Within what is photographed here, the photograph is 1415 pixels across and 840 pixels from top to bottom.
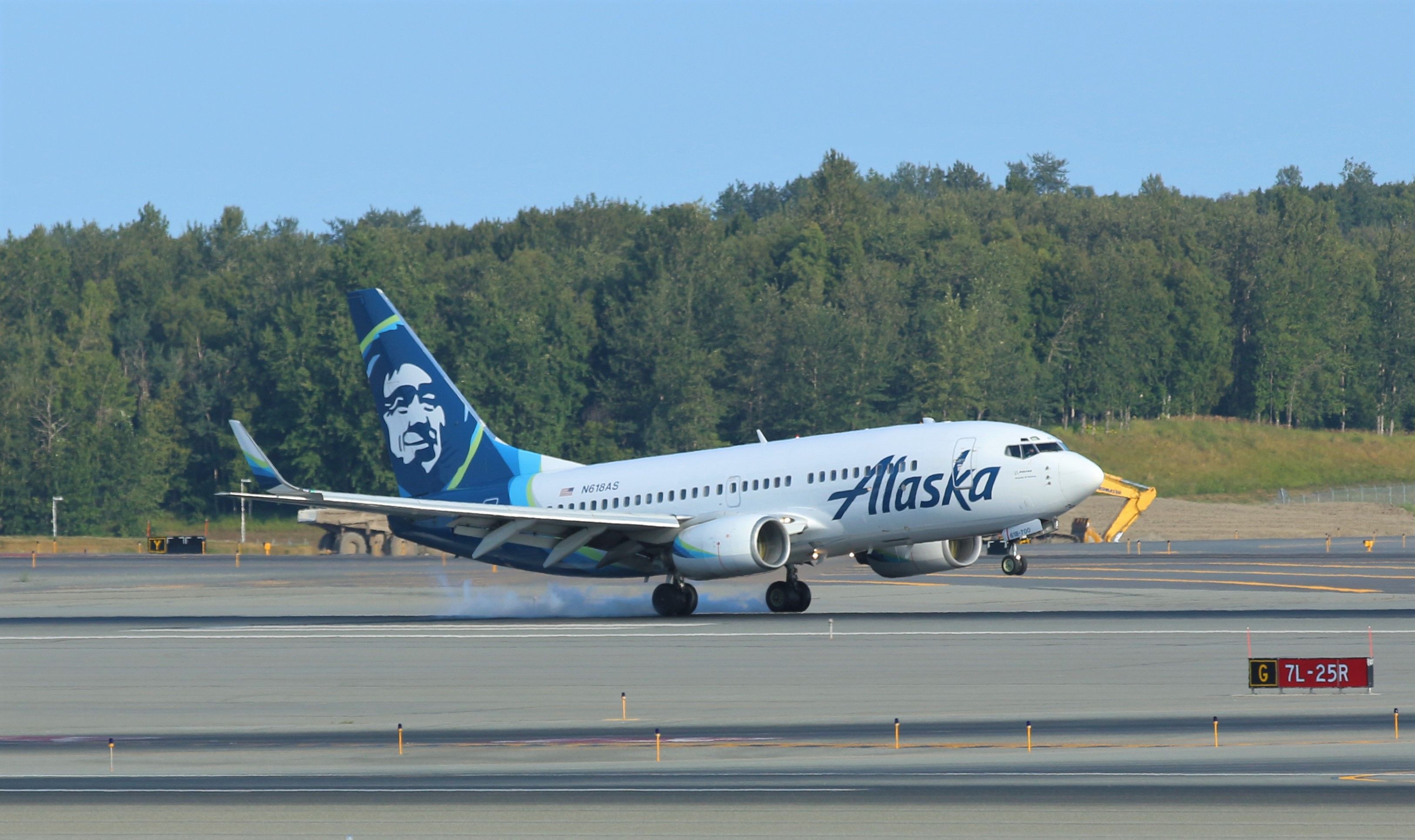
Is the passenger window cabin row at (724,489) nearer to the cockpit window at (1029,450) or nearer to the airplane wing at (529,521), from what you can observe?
the airplane wing at (529,521)

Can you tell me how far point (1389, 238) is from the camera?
167 meters

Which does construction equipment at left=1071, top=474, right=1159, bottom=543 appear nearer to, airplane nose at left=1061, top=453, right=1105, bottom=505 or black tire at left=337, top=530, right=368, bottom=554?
black tire at left=337, top=530, right=368, bottom=554

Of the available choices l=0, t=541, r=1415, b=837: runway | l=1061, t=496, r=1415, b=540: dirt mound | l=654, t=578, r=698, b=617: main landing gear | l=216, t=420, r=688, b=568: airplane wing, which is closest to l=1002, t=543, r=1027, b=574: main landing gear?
l=0, t=541, r=1415, b=837: runway

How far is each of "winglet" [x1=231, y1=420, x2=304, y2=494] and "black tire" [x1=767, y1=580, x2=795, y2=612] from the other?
12.9 metres

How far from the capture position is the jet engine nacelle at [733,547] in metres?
42.2

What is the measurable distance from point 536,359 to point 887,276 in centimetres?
3684

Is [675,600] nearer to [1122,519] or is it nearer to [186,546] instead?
[1122,519]

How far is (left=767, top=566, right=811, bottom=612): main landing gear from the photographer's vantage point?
44938 millimetres

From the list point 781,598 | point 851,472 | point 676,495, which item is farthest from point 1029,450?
point 676,495

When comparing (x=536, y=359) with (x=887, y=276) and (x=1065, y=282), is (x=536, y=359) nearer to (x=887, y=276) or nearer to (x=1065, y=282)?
(x=887, y=276)

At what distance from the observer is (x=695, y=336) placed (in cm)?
14062

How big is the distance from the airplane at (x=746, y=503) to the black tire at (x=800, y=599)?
4cm

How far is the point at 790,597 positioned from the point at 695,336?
96459 mm

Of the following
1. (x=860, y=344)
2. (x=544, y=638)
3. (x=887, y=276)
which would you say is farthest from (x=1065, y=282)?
(x=544, y=638)
